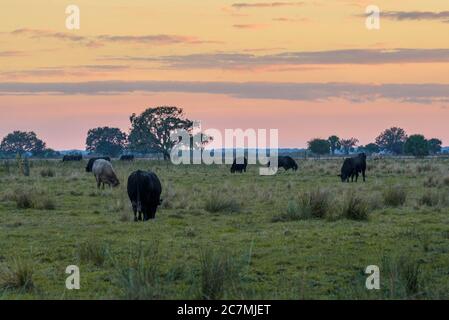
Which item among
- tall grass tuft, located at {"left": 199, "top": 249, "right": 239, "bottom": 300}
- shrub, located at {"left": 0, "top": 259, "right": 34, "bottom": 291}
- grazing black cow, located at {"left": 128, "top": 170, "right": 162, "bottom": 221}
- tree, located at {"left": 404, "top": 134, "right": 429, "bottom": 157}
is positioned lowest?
shrub, located at {"left": 0, "top": 259, "right": 34, "bottom": 291}

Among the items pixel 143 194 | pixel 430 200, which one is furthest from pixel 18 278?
pixel 430 200

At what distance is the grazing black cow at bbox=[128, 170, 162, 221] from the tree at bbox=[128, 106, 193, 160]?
287 ft

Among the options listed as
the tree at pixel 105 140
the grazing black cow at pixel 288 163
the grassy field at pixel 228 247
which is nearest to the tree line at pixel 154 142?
the tree at pixel 105 140

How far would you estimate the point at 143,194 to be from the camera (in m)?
19.4

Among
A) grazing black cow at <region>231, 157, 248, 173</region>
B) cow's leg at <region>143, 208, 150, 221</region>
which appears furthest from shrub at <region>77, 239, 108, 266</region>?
grazing black cow at <region>231, 157, 248, 173</region>

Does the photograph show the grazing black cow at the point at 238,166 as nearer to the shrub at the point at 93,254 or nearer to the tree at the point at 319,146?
the shrub at the point at 93,254

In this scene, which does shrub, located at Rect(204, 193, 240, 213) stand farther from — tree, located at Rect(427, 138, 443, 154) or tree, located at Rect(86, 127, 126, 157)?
tree, located at Rect(427, 138, 443, 154)

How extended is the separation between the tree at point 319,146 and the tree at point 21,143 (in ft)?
195

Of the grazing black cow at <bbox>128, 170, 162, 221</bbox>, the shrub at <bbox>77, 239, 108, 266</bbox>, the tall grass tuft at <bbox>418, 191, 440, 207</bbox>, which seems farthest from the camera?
the tall grass tuft at <bbox>418, 191, 440, 207</bbox>

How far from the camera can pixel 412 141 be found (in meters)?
134

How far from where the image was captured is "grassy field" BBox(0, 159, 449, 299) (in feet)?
32.2

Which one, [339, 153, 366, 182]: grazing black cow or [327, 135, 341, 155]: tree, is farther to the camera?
[327, 135, 341, 155]: tree
